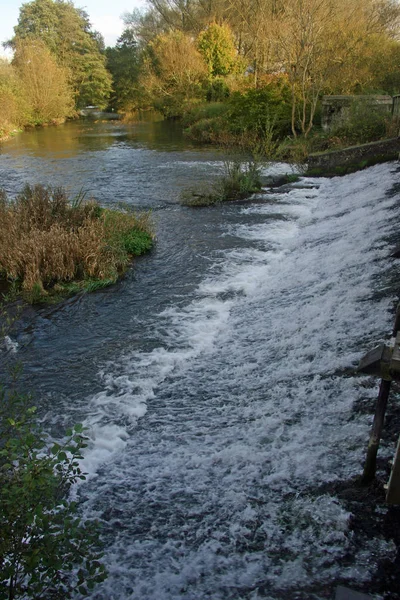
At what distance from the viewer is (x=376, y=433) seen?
331cm

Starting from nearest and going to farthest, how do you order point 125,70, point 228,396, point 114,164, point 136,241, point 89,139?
point 228,396
point 136,241
point 114,164
point 89,139
point 125,70

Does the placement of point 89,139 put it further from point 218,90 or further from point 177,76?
point 218,90

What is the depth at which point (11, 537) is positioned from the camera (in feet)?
8.11

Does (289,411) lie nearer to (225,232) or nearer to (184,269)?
(184,269)

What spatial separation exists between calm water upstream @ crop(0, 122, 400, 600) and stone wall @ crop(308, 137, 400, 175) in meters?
3.41

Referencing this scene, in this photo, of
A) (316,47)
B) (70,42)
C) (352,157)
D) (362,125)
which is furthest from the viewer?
(70,42)

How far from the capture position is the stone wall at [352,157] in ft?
46.1

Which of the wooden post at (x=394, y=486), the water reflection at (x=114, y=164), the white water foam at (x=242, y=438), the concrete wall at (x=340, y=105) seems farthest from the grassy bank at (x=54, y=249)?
the concrete wall at (x=340, y=105)

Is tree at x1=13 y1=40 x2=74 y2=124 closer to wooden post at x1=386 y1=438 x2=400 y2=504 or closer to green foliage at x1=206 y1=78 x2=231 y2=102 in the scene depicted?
green foliage at x1=206 y1=78 x2=231 y2=102

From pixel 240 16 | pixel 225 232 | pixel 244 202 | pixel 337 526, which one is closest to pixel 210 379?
pixel 337 526

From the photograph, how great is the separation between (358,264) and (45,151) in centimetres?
2079

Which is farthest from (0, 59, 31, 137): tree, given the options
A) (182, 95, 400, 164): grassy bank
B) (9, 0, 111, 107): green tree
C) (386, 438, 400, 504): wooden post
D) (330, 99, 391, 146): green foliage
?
(386, 438, 400, 504): wooden post

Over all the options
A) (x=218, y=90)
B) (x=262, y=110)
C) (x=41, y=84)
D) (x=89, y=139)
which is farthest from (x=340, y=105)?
(x=41, y=84)

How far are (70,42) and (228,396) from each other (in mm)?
58473
